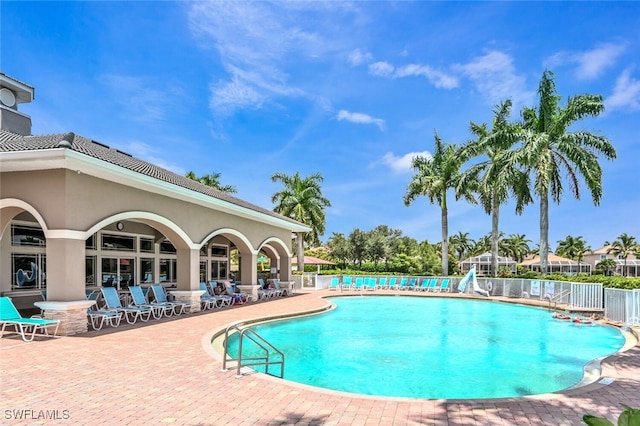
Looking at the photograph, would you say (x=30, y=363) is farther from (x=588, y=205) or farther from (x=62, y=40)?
(x=588, y=205)

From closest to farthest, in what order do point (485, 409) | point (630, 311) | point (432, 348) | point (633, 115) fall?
point (485, 409)
point (432, 348)
point (630, 311)
point (633, 115)

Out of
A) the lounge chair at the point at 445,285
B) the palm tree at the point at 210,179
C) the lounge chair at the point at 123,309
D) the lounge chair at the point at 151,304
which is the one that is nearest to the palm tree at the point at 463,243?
the palm tree at the point at 210,179

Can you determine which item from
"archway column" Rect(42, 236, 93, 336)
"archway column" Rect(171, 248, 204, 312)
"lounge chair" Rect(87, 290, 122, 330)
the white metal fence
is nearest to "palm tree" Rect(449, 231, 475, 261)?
the white metal fence

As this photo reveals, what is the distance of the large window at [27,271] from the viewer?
46.0ft

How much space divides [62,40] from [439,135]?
999 inches

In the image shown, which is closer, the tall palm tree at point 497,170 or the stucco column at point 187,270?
the stucco column at point 187,270

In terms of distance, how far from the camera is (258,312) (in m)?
16.1

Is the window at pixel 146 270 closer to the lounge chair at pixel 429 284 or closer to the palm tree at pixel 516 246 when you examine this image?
the lounge chair at pixel 429 284

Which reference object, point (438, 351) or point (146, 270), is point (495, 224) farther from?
point (146, 270)

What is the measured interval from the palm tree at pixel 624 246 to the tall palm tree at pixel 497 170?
6414 centimetres

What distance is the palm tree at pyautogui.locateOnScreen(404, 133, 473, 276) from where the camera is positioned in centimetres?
3072

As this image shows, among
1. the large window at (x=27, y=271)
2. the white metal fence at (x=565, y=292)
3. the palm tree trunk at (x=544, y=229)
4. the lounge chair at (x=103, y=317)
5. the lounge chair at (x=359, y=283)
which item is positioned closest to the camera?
the lounge chair at (x=103, y=317)

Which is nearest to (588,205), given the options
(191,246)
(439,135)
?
(439,135)

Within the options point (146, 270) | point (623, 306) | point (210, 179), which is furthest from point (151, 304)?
point (210, 179)
